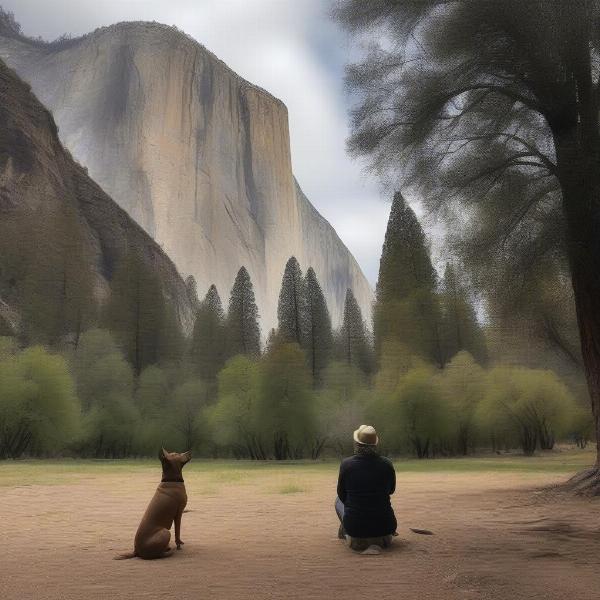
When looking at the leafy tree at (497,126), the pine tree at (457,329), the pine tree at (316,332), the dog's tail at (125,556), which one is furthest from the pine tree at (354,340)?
the dog's tail at (125,556)

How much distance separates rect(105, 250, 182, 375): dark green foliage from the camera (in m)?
51.3

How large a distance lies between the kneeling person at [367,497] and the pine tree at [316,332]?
4184cm

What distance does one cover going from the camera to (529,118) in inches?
527

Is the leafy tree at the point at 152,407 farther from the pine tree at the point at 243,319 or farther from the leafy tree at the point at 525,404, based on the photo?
the leafy tree at the point at 525,404

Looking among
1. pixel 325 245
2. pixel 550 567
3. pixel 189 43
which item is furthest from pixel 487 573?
pixel 325 245

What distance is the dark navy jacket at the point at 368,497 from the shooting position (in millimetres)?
6836

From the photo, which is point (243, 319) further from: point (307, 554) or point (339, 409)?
point (307, 554)

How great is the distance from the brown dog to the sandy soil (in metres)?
0.14

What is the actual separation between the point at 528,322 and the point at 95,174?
107m

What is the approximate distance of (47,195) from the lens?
5853cm

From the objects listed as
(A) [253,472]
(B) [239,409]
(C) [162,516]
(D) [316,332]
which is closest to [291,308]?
(D) [316,332]

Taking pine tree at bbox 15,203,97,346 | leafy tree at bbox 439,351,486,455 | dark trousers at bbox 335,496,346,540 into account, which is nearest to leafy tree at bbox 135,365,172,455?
pine tree at bbox 15,203,97,346

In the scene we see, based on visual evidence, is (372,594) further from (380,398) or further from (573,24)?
(380,398)

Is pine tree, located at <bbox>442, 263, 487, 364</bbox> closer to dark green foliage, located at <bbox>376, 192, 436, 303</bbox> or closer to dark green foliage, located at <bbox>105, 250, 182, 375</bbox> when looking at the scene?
dark green foliage, located at <bbox>376, 192, 436, 303</bbox>
